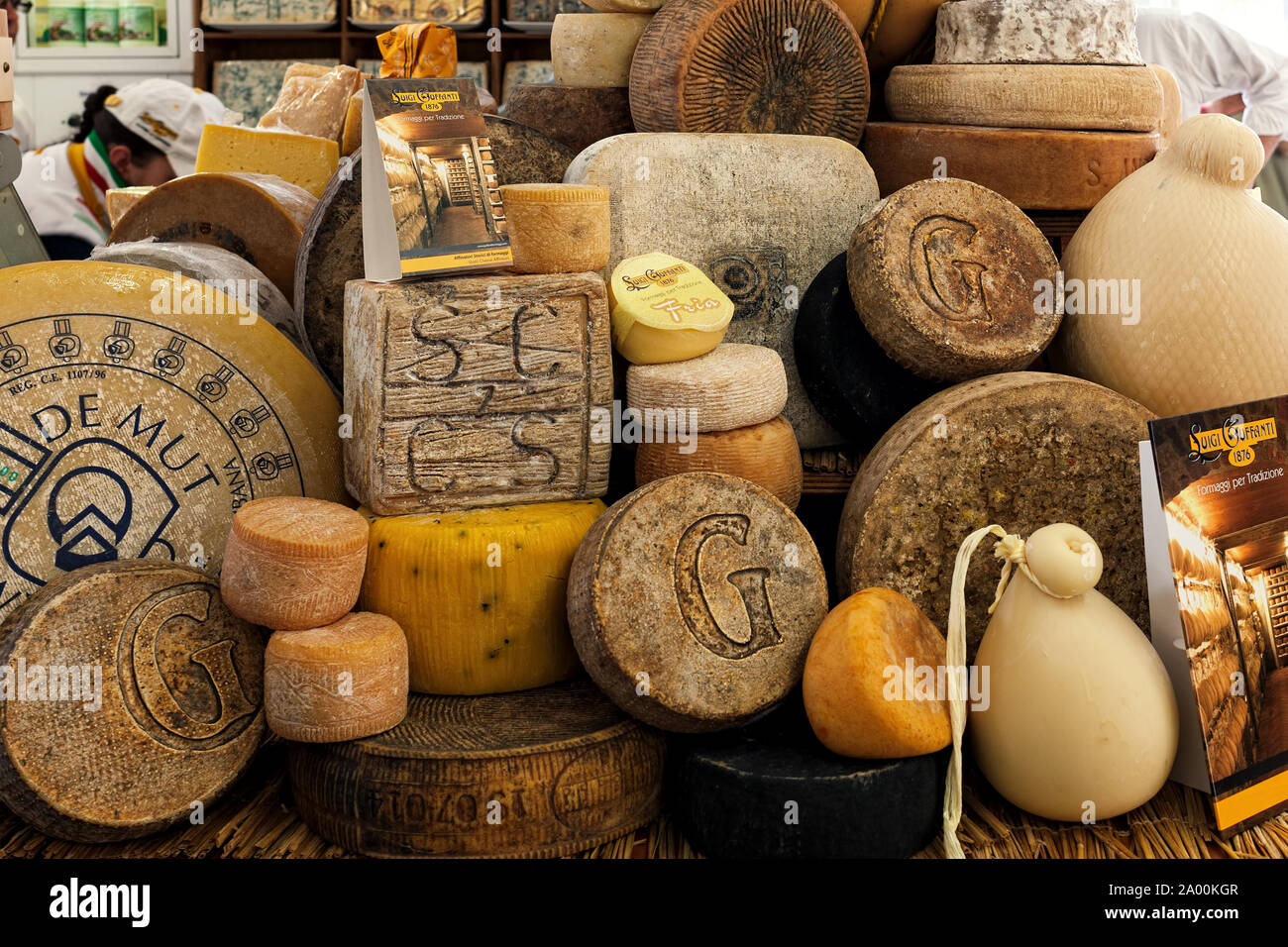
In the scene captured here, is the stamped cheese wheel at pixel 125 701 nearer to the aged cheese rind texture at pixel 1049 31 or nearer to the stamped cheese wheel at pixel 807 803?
the stamped cheese wheel at pixel 807 803

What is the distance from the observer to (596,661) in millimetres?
1470

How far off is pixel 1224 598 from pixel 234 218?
1976 millimetres

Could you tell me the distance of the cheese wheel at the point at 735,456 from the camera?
172 cm

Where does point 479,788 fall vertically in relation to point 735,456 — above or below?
below

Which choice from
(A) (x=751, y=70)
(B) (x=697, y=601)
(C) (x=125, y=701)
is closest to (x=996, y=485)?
(B) (x=697, y=601)

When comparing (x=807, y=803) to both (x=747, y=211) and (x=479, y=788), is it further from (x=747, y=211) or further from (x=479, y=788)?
(x=747, y=211)

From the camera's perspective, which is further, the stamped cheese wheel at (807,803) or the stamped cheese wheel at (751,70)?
the stamped cheese wheel at (751,70)

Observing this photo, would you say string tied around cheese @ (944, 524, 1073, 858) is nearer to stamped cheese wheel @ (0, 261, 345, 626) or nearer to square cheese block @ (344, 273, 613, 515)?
square cheese block @ (344, 273, 613, 515)

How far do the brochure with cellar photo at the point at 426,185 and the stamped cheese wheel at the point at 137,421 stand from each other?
285 mm

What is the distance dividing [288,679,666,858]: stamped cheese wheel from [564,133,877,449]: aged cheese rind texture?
31.0 inches

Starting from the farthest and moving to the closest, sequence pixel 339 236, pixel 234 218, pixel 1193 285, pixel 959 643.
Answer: pixel 234 218, pixel 339 236, pixel 1193 285, pixel 959 643

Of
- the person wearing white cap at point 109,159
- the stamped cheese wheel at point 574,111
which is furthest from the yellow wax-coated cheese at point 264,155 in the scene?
the person wearing white cap at point 109,159

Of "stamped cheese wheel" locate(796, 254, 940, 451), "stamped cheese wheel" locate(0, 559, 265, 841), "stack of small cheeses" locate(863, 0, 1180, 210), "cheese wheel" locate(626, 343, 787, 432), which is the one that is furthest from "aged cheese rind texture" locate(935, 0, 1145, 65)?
"stamped cheese wheel" locate(0, 559, 265, 841)

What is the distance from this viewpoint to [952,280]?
5.90 ft
